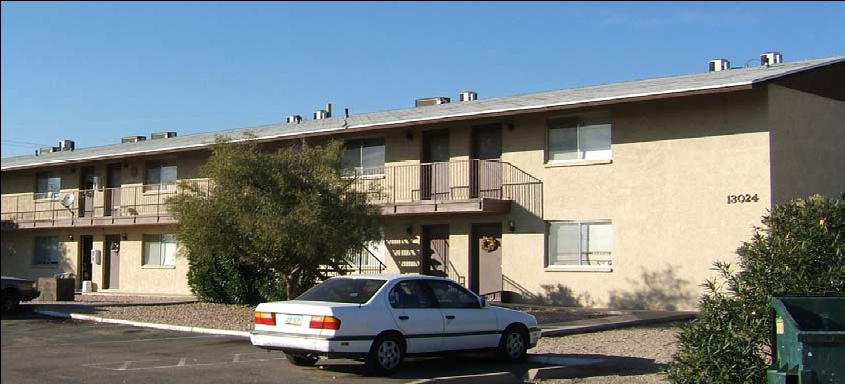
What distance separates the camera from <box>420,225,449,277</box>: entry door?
25734mm

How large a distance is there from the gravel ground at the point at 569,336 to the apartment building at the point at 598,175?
174cm

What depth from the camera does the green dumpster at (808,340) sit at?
22.8ft

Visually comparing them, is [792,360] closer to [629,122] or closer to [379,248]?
[629,122]

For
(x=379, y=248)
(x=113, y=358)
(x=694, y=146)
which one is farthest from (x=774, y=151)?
(x=113, y=358)

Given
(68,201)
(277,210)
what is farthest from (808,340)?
(68,201)

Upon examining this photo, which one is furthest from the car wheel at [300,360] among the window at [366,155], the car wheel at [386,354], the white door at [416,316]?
the window at [366,155]

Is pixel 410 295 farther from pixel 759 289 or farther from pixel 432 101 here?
pixel 432 101

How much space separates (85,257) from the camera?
3572cm

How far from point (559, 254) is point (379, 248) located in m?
5.93

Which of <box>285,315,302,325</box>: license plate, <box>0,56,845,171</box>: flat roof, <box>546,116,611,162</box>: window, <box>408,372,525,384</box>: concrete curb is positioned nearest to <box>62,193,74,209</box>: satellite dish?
<box>0,56,845,171</box>: flat roof

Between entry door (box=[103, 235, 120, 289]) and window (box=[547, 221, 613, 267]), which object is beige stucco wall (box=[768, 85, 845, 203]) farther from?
entry door (box=[103, 235, 120, 289])

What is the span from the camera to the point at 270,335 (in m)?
12.1

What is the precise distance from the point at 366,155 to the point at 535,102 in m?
6.12

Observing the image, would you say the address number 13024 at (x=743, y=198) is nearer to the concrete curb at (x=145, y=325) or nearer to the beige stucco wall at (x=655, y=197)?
the beige stucco wall at (x=655, y=197)
